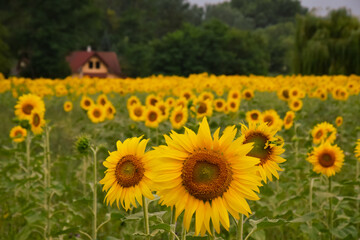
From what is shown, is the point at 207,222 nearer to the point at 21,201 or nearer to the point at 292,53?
the point at 21,201

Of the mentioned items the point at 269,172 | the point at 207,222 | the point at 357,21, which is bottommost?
the point at 207,222

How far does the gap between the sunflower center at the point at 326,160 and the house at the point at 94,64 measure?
39833 mm

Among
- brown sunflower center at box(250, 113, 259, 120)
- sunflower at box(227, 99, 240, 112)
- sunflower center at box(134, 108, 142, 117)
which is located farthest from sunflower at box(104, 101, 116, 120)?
brown sunflower center at box(250, 113, 259, 120)

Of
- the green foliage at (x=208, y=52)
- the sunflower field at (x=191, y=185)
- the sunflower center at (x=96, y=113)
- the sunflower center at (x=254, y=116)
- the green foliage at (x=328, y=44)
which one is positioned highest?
the green foliage at (x=208, y=52)

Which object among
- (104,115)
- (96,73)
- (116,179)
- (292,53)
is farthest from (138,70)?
(116,179)

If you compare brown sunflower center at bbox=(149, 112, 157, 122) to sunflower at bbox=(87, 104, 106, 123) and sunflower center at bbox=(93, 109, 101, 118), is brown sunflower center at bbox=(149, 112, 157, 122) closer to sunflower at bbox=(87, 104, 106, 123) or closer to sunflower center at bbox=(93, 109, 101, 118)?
sunflower at bbox=(87, 104, 106, 123)

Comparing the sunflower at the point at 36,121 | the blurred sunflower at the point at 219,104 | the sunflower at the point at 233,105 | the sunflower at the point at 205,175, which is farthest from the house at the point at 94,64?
the sunflower at the point at 205,175

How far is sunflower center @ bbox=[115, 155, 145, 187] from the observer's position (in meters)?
1.55

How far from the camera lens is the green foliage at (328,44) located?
1742cm

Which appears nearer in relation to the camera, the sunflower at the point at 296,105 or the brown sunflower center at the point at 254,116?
the brown sunflower center at the point at 254,116

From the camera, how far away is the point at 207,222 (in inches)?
48.6

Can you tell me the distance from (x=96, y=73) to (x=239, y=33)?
1588cm

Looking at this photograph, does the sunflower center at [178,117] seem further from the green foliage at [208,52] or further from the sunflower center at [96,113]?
the green foliage at [208,52]

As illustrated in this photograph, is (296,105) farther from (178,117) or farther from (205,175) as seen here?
(205,175)
